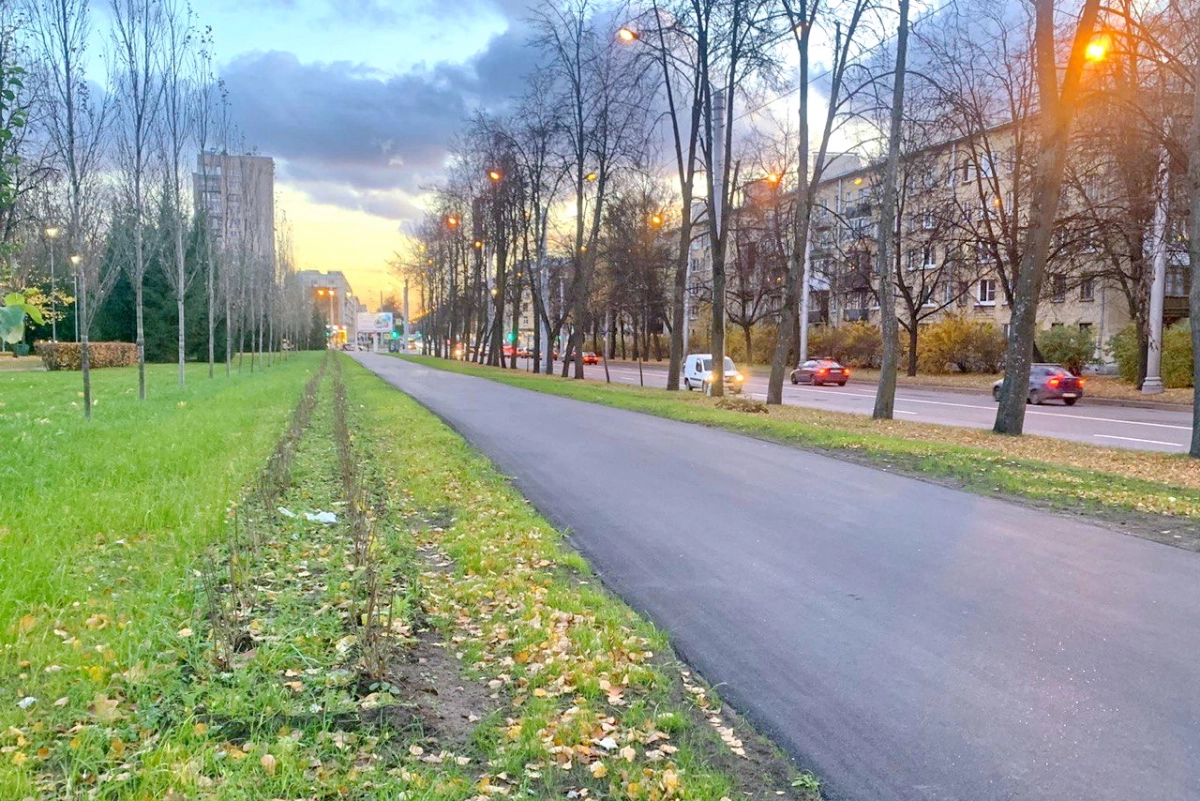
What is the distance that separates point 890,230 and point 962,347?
2675cm

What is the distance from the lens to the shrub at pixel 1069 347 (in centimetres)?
3909

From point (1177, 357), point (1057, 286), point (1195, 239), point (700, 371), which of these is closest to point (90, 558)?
point (1195, 239)

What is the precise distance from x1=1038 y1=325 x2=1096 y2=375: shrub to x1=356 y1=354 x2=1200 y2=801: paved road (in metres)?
34.8

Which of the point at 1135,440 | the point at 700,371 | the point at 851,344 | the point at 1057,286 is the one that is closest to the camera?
the point at 1135,440

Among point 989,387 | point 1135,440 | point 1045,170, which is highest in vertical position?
point 1045,170

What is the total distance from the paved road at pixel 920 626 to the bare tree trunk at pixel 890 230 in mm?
9915

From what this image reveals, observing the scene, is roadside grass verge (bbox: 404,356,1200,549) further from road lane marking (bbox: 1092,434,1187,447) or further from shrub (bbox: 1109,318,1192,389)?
shrub (bbox: 1109,318,1192,389)

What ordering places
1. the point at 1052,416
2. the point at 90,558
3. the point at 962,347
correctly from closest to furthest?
the point at 90,558
the point at 1052,416
the point at 962,347

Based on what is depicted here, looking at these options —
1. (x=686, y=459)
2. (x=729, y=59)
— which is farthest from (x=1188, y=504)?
(x=729, y=59)

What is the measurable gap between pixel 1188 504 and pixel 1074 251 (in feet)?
83.4

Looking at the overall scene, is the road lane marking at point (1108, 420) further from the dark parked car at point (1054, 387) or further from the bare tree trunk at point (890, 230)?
the bare tree trunk at point (890, 230)

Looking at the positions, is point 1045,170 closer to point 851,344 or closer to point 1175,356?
point 1175,356

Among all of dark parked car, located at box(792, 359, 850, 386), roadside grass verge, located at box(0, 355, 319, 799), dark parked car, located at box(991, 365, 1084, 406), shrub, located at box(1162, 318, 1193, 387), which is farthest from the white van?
roadside grass verge, located at box(0, 355, 319, 799)

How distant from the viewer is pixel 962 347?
43.3 metres
